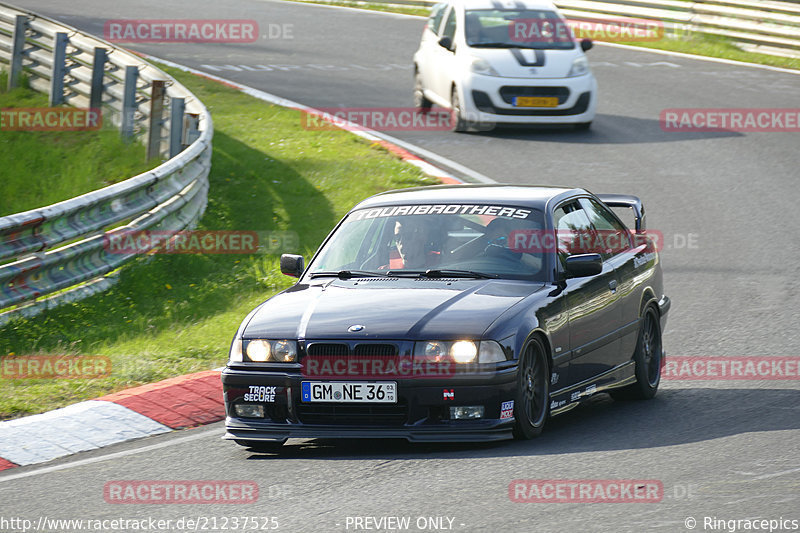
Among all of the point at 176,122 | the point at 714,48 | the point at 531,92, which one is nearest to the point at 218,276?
the point at 176,122

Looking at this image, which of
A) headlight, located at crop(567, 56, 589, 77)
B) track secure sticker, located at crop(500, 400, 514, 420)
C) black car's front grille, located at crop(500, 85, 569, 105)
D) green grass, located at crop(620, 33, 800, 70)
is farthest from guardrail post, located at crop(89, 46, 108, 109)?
green grass, located at crop(620, 33, 800, 70)

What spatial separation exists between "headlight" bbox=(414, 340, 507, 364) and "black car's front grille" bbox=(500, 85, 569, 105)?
12.1m

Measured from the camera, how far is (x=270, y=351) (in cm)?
716

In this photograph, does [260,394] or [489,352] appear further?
[260,394]

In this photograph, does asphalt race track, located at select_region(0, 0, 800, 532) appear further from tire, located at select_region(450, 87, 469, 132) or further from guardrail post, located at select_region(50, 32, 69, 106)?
guardrail post, located at select_region(50, 32, 69, 106)

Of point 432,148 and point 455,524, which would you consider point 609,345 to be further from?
point 432,148

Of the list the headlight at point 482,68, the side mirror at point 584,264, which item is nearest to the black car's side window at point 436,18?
the headlight at point 482,68

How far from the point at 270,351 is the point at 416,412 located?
2.94 ft

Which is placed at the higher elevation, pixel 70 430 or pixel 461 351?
pixel 461 351

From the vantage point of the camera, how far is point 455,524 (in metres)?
5.55

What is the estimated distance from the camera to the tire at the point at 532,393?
7.02 m

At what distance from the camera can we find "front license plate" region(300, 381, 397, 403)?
6.90 meters

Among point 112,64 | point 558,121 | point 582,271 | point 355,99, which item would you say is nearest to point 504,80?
point 558,121

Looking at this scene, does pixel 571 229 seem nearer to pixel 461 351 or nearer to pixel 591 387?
pixel 591 387
